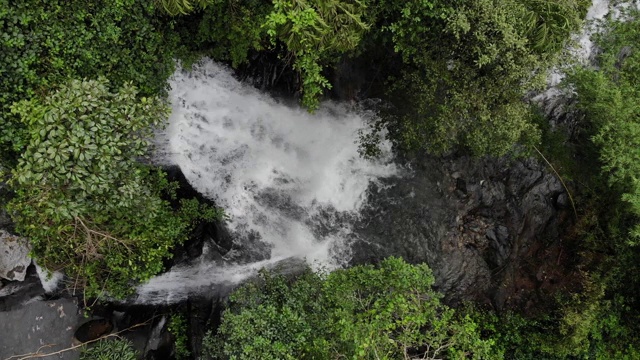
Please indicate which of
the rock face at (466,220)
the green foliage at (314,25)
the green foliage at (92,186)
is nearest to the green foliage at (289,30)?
the green foliage at (314,25)

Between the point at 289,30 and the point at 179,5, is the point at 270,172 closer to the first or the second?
the point at 289,30

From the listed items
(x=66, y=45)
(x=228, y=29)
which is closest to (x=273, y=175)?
(x=228, y=29)

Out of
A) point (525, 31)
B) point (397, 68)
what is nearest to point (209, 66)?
point (397, 68)

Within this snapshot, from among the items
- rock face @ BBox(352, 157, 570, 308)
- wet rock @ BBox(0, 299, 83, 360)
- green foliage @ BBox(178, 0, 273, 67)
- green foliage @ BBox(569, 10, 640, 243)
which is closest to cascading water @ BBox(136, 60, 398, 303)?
rock face @ BBox(352, 157, 570, 308)

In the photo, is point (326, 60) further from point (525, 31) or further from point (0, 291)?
point (0, 291)

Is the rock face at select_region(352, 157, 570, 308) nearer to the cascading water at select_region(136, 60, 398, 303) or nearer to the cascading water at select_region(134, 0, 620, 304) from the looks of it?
the cascading water at select_region(134, 0, 620, 304)

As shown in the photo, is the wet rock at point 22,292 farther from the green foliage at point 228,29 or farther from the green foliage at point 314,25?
the green foliage at point 314,25
